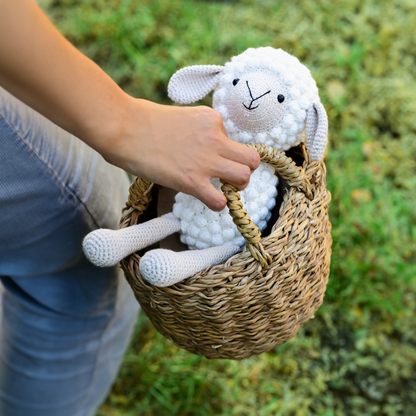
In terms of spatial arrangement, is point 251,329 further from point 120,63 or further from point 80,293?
point 120,63

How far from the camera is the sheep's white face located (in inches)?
35.5

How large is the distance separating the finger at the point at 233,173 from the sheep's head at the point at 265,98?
0.22 meters

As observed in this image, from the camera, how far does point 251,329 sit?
0.84 m

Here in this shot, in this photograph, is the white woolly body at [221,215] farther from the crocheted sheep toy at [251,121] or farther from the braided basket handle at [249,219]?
the braided basket handle at [249,219]

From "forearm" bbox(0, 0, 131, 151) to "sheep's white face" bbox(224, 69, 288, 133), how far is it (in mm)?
310

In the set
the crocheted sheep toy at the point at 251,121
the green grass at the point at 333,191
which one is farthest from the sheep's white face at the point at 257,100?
the green grass at the point at 333,191

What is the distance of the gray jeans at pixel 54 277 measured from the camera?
852 millimetres

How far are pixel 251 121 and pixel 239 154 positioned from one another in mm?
217

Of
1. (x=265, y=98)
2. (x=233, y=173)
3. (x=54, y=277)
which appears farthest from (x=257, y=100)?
(x=54, y=277)

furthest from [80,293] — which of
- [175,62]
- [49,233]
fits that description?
[175,62]

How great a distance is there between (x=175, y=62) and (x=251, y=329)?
62.5 inches

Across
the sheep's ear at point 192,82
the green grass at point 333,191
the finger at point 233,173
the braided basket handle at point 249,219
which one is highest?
the sheep's ear at point 192,82

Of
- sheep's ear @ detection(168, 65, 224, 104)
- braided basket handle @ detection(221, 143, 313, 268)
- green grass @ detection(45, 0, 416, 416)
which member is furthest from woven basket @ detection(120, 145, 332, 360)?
green grass @ detection(45, 0, 416, 416)

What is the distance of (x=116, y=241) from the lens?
78 centimetres
